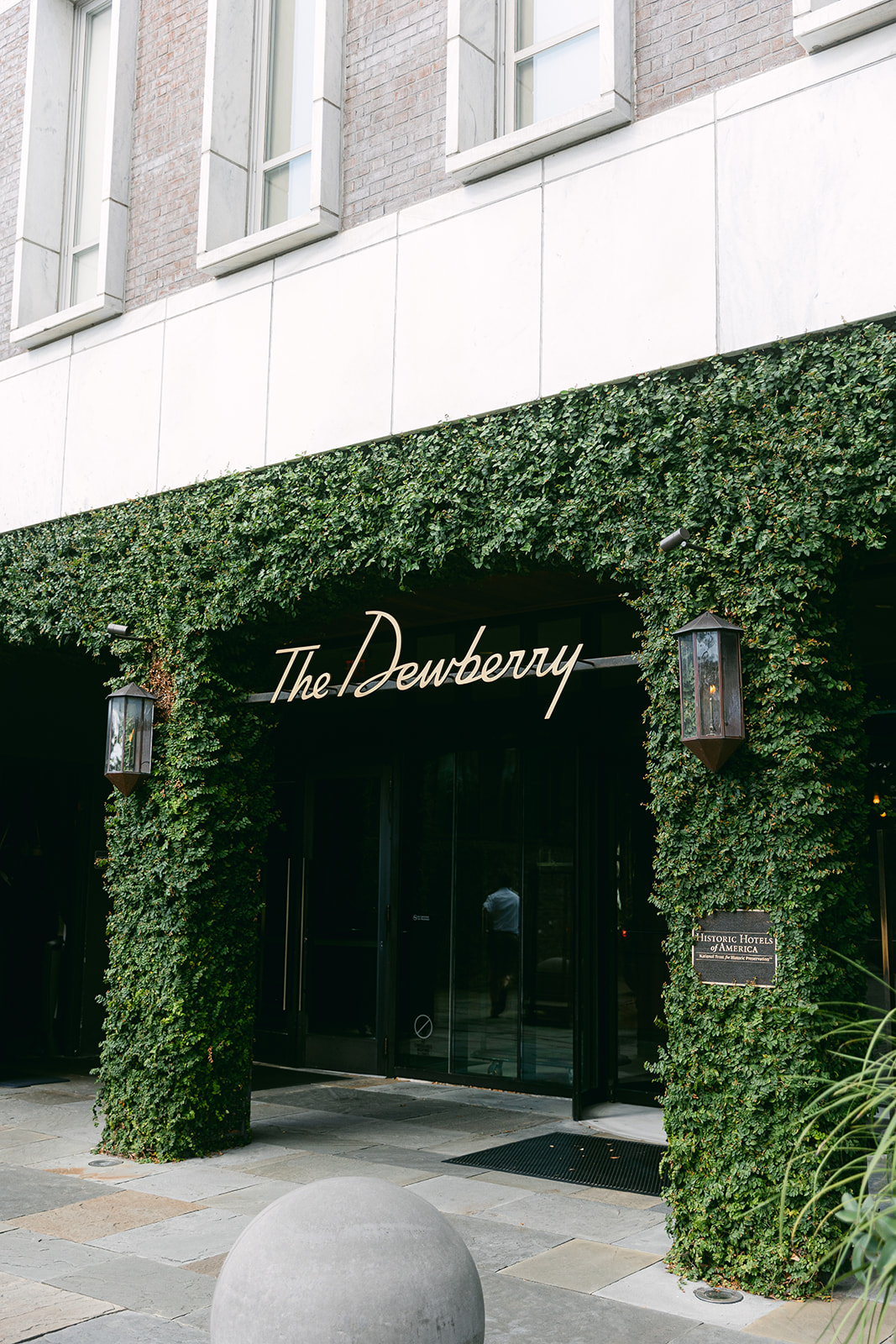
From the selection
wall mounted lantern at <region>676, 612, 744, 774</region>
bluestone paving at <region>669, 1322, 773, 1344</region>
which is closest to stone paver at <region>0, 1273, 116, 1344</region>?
bluestone paving at <region>669, 1322, 773, 1344</region>

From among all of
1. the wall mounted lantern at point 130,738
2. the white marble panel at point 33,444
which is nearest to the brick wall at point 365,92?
the white marble panel at point 33,444

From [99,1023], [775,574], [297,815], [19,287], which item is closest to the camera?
[775,574]

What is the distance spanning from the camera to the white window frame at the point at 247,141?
7938 millimetres

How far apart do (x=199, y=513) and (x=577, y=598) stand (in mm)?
3047

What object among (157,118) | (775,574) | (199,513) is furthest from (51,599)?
(775,574)

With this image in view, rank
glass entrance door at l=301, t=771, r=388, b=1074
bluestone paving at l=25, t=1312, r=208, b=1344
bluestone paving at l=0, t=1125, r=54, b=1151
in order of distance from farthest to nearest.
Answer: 1. glass entrance door at l=301, t=771, r=388, b=1074
2. bluestone paving at l=0, t=1125, r=54, b=1151
3. bluestone paving at l=25, t=1312, r=208, b=1344

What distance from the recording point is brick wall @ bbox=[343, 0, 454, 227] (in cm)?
752

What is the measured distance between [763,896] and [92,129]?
9.04 m

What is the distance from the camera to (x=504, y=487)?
6.59 metres

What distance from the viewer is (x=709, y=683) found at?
546 centimetres

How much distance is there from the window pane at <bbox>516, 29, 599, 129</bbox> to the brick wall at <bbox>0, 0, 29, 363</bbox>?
5.41m

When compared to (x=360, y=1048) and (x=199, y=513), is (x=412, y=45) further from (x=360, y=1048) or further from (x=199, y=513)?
(x=360, y=1048)

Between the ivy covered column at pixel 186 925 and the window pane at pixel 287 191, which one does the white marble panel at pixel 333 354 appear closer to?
the window pane at pixel 287 191

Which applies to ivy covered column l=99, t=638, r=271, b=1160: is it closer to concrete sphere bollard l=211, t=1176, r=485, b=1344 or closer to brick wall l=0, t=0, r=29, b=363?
concrete sphere bollard l=211, t=1176, r=485, b=1344
